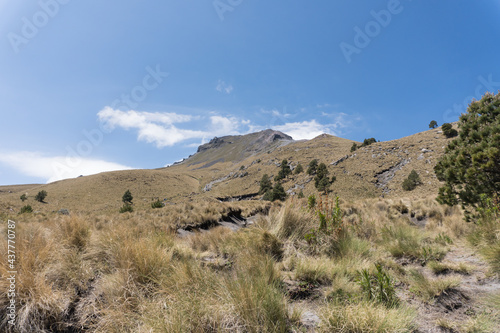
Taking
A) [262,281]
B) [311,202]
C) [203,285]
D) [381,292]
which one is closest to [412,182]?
[311,202]

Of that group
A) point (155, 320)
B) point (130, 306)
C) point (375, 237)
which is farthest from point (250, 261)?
point (375, 237)

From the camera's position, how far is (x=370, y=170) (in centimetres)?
3859

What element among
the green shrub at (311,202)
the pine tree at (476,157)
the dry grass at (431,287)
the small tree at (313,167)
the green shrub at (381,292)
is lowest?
the dry grass at (431,287)

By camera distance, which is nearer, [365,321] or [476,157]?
[365,321]

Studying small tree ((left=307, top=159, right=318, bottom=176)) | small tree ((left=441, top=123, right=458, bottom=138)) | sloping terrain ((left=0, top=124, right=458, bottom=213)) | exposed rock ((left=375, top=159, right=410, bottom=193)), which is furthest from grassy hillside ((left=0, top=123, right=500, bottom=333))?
small tree ((left=441, top=123, right=458, bottom=138))

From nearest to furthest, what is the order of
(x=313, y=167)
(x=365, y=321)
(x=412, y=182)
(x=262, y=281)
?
(x=365, y=321) → (x=262, y=281) → (x=412, y=182) → (x=313, y=167)

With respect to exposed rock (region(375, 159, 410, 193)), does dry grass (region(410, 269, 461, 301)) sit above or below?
below

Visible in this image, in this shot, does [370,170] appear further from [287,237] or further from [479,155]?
[287,237]

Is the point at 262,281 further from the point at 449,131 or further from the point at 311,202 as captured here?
the point at 449,131

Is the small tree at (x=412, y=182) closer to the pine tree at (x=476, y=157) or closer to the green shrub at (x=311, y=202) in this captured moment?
the pine tree at (x=476, y=157)

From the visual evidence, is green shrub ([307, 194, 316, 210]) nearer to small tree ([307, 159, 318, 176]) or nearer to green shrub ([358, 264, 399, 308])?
green shrub ([358, 264, 399, 308])

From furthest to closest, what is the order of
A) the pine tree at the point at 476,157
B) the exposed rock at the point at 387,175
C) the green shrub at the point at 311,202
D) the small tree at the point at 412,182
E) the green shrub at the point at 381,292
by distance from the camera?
the exposed rock at the point at 387,175 → the small tree at the point at 412,182 → the pine tree at the point at 476,157 → the green shrub at the point at 311,202 → the green shrub at the point at 381,292

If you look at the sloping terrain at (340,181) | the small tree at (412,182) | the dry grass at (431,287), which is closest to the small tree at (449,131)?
the sloping terrain at (340,181)

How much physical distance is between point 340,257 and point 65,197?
62561mm
